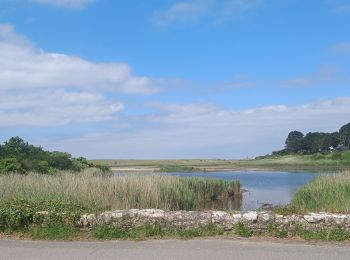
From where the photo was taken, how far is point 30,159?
31.3 m

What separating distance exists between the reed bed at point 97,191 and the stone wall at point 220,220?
0.68m

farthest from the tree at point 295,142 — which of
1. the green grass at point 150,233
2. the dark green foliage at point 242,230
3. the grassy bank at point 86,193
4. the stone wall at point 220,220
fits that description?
the green grass at point 150,233

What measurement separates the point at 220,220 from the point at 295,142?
428ft

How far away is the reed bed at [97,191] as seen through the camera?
12328 millimetres

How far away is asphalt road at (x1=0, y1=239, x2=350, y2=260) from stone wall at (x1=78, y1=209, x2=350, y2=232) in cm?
67

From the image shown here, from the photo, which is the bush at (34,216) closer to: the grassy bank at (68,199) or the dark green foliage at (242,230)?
the grassy bank at (68,199)

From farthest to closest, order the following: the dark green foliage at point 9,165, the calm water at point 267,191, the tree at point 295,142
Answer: the tree at point 295,142
the calm water at point 267,191
the dark green foliage at point 9,165

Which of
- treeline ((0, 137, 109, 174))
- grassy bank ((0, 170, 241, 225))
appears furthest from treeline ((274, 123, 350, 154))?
grassy bank ((0, 170, 241, 225))

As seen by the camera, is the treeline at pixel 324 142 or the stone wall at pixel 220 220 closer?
the stone wall at pixel 220 220

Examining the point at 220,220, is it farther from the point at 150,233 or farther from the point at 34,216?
the point at 34,216

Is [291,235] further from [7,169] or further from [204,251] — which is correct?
[7,169]

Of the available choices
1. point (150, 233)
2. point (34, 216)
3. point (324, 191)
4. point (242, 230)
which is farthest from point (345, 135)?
point (34, 216)

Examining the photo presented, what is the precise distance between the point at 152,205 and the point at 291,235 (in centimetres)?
699

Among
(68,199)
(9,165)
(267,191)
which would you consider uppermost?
(9,165)
